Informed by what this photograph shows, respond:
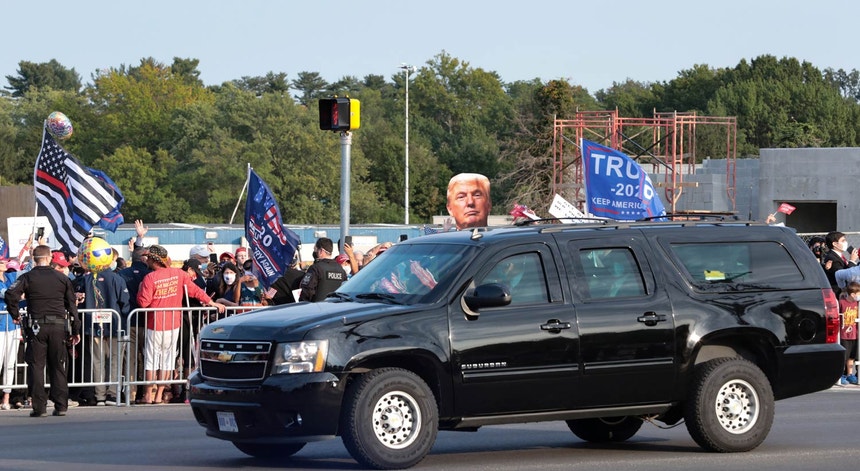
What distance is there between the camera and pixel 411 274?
10836mm

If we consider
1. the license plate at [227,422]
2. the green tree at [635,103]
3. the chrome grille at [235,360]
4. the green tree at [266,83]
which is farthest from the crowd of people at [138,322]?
the green tree at [266,83]

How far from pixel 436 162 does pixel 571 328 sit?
316ft

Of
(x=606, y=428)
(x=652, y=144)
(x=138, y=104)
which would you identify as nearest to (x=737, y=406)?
(x=606, y=428)

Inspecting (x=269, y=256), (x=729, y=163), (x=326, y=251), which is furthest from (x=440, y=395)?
(x=729, y=163)

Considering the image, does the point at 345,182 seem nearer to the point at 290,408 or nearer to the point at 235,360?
the point at 235,360

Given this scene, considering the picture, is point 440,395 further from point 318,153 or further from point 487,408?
point 318,153

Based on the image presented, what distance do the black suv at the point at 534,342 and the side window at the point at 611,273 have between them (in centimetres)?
1

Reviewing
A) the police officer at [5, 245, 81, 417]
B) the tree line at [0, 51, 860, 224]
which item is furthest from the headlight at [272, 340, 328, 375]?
the tree line at [0, 51, 860, 224]

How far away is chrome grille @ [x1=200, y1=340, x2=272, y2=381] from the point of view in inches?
Answer: 397

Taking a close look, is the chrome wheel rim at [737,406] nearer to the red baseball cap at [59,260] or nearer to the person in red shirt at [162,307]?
the person in red shirt at [162,307]

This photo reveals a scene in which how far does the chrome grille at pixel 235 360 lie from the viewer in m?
10.1

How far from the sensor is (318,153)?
9462cm

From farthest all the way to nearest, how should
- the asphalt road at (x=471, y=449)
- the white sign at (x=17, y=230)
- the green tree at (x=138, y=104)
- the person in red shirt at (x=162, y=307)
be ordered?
1. the green tree at (x=138, y=104)
2. the white sign at (x=17, y=230)
3. the person in red shirt at (x=162, y=307)
4. the asphalt road at (x=471, y=449)

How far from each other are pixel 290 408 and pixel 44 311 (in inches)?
223
